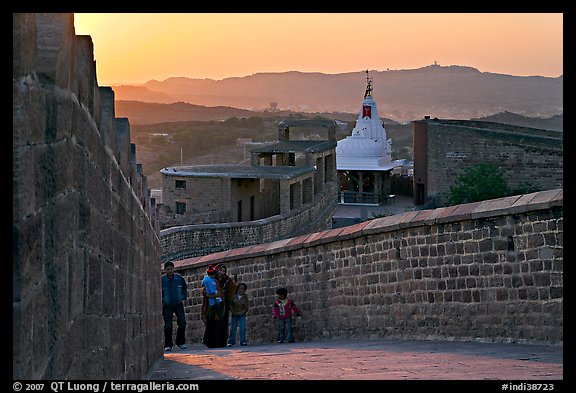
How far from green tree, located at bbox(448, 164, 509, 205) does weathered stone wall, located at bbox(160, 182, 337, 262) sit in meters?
7.12

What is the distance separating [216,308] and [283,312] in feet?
4.83

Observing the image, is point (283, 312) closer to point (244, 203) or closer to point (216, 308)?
point (216, 308)

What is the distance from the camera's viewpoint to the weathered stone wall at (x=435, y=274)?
10.1 meters

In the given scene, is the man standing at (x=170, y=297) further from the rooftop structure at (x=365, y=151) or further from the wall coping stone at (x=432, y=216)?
the rooftop structure at (x=365, y=151)

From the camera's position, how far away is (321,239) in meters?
13.9

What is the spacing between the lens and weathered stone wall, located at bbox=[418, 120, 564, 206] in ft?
138

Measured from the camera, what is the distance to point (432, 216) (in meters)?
11.5

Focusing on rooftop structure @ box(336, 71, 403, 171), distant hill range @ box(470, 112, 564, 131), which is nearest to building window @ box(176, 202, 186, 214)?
rooftop structure @ box(336, 71, 403, 171)

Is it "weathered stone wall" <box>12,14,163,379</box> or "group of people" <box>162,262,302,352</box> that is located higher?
"weathered stone wall" <box>12,14,163,379</box>

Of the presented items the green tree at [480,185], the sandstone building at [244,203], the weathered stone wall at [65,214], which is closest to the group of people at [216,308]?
the weathered stone wall at [65,214]

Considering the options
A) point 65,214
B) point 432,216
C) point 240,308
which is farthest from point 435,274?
point 65,214

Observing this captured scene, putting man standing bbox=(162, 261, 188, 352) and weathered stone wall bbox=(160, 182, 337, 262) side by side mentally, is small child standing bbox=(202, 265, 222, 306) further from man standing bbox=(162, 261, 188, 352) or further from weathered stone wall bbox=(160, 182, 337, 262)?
weathered stone wall bbox=(160, 182, 337, 262)

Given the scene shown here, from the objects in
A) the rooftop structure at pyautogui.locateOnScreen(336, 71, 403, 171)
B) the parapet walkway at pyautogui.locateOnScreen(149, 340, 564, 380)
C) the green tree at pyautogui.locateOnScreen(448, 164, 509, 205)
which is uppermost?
the rooftop structure at pyautogui.locateOnScreen(336, 71, 403, 171)
